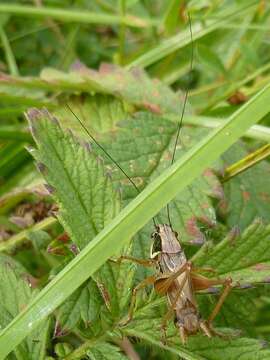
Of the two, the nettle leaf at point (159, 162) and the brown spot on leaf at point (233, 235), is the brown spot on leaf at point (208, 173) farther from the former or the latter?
the brown spot on leaf at point (233, 235)

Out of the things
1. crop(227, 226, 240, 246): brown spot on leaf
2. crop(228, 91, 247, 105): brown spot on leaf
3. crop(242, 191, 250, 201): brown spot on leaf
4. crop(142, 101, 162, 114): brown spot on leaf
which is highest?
crop(142, 101, 162, 114): brown spot on leaf

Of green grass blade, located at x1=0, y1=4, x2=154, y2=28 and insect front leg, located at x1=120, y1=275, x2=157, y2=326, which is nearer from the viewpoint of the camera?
insect front leg, located at x1=120, y1=275, x2=157, y2=326

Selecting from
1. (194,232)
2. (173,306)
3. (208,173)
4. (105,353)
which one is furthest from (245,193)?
(105,353)

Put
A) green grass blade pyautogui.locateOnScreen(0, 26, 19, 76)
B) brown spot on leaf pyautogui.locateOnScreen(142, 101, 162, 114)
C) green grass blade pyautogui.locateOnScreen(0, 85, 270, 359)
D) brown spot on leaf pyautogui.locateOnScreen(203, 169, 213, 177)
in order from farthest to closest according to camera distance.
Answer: green grass blade pyautogui.locateOnScreen(0, 26, 19, 76) → brown spot on leaf pyautogui.locateOnScreen(142, 101, 162, 114) → brown spot on leaf pyautogui.locateOnScreen(203, 169, 213, 177) → green grass blade pyautogui.locateOnScreen(0, 85, 270, 359)

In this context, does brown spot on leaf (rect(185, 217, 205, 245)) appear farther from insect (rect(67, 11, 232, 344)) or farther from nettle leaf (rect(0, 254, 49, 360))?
nettle leaf (rect(0, 254, 49, 360))

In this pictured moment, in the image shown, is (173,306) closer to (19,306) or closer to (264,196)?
(19,306)

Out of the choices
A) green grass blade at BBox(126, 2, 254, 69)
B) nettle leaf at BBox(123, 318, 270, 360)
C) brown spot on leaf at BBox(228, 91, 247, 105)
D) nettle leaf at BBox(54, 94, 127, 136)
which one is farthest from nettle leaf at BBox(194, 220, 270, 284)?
green grass blade at BBox(126, 2, 254, 69)

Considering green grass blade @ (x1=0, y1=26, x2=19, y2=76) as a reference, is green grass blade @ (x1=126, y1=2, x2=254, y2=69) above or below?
below

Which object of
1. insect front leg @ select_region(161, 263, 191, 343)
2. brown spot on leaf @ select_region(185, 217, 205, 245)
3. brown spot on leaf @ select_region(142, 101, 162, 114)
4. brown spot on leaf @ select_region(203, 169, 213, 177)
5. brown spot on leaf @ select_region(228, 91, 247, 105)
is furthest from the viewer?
brown spot on leaf @ select_region(228, 91, 247, 105)
